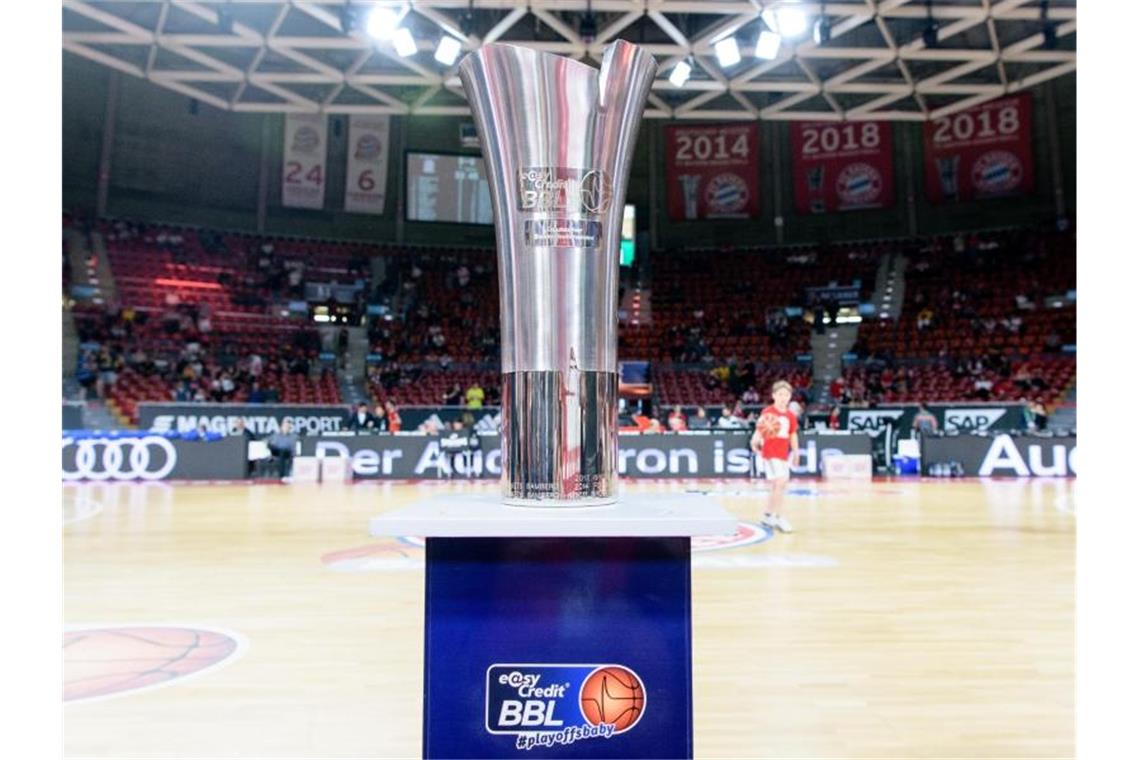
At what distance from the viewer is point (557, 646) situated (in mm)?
1547

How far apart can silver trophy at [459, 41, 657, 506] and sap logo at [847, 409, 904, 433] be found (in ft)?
56.3

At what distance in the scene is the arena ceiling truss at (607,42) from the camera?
49.5 feet

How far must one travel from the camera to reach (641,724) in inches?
60.9

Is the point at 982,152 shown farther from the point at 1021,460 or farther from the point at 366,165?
the point at 366,165

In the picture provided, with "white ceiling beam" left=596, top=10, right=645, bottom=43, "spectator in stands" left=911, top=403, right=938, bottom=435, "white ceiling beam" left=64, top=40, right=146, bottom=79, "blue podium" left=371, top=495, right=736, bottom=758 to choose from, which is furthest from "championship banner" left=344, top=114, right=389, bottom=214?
"blue podium" left=371, top=495, right=736, bottom=758

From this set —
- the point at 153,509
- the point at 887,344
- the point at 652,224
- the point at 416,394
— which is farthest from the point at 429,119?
the point at 153,509

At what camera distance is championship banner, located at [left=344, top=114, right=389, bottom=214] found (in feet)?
81.1

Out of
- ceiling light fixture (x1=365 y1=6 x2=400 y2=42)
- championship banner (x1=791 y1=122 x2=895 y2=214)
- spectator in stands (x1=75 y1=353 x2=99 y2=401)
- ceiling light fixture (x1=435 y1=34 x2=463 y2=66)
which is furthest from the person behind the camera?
championship banner (x1=791 y1=122 x2=895 y2=214)

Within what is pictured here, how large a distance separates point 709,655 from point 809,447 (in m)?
10.6

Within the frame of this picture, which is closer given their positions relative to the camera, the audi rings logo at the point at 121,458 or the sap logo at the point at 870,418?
the audi rings logo at the point at 121,458

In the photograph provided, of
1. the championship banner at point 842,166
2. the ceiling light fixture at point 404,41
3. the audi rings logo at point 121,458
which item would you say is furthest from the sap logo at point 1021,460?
the championship banner at point 842,166

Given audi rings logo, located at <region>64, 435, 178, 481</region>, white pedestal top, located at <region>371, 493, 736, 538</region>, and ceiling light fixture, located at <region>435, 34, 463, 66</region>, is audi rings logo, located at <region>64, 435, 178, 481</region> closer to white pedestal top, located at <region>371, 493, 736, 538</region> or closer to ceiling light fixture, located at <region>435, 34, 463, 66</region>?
ceiling light fixture, located at <region>435, 34, 463, 66</region>

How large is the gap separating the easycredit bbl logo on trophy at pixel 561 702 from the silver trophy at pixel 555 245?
1.05 feet

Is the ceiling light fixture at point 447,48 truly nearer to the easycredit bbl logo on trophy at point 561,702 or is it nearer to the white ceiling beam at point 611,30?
the white ceiling beam at point 611,30
